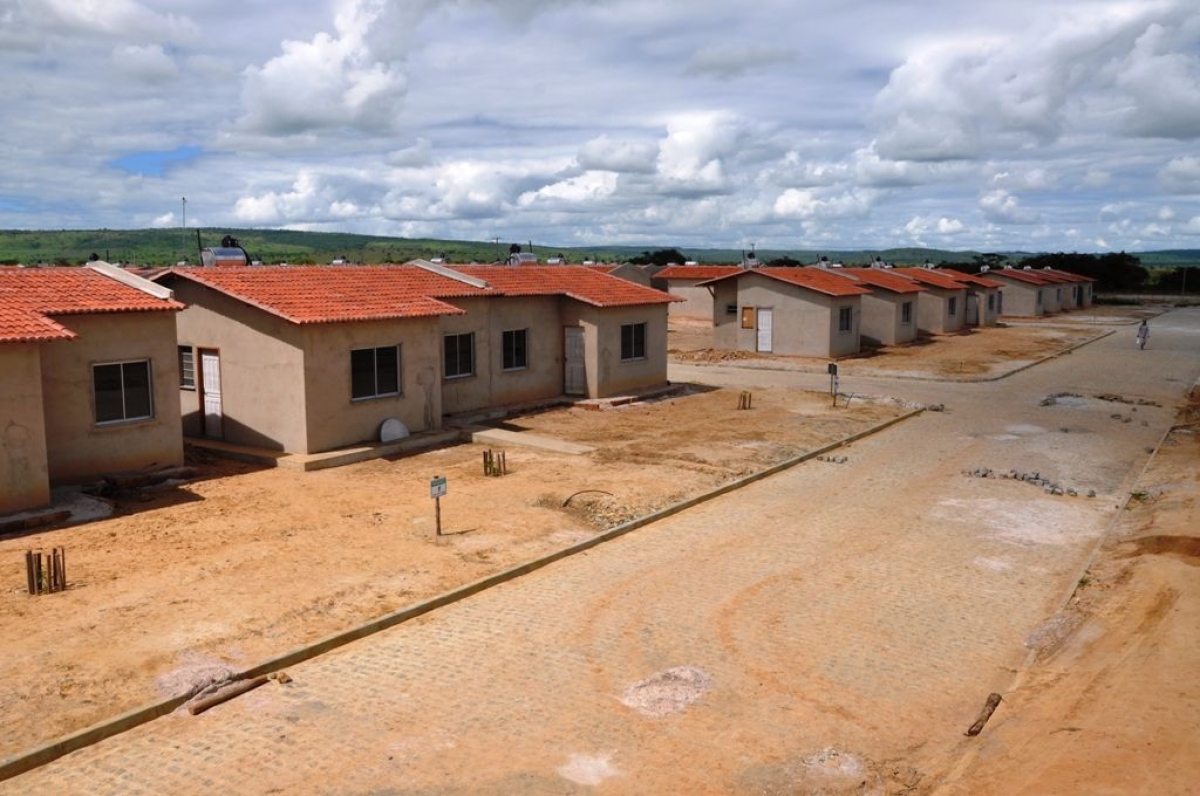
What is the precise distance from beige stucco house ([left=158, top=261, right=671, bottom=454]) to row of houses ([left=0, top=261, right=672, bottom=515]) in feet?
0.12

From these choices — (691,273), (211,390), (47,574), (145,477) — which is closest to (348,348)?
(211,390)

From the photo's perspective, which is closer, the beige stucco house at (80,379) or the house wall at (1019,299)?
the beige stucco house at (80,379)

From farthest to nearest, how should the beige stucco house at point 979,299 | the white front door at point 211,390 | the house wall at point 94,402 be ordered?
the beige stucco house at point 979,299 < the white front door at point 211,390 < the house wall at point 94,402

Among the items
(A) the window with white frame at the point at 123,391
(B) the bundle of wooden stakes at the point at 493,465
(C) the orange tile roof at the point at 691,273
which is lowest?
(B) the bundle of wooden stakes at the point at 493,465

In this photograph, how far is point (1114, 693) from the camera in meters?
8.73

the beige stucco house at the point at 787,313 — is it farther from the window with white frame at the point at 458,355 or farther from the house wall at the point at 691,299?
the window with white frame at the point at 458,355

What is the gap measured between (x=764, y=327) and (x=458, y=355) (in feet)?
64.6

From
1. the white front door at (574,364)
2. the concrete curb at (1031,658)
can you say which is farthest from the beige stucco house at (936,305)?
the concrete curb at (1031,658)

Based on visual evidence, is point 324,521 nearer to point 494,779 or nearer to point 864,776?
point 494,779

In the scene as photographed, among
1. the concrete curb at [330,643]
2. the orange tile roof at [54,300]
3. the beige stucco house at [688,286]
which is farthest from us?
the beige stucco house at [688,286]

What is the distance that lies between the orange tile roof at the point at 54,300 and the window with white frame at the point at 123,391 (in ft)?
3.41

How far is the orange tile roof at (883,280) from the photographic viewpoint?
46.0 meters

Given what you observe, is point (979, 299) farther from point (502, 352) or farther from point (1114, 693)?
point (1114, 693)

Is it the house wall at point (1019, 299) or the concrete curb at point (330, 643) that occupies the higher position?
the house wall at point (1019, 299)
